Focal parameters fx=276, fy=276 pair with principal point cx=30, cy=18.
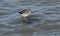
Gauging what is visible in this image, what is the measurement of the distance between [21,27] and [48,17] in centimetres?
138

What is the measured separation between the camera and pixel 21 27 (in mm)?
8625

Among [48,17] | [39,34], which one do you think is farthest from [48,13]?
[39,34]

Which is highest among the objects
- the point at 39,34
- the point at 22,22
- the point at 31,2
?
the point at 31,2

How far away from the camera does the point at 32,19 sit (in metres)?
A: 9.42

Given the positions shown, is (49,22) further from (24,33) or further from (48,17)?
(24,33)

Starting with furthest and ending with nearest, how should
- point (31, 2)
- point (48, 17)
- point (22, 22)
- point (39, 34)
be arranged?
point (31, 2), point (48, 17), point (22, 22), point (39, 34)

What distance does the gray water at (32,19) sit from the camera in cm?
837

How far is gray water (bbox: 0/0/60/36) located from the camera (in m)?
8.37

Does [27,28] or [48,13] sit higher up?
[48,13]

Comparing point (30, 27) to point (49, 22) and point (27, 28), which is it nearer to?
point (27, 28)

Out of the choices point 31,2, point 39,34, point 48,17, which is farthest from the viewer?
point 31,2

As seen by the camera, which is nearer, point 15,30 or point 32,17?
point 15,30

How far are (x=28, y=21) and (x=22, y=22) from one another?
216mm

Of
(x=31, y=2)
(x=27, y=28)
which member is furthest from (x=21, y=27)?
(x=31, y=2)
